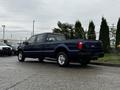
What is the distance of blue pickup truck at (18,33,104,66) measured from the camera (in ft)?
53.1

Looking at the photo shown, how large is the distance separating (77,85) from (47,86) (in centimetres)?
96

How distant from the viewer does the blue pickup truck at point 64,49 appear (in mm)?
16188

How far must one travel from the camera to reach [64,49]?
667 inches

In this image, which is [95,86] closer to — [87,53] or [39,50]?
[87,53]

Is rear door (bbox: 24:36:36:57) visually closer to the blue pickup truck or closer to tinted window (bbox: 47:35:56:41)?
the blue pickup truck

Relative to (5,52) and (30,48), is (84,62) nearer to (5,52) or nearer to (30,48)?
(30,48)

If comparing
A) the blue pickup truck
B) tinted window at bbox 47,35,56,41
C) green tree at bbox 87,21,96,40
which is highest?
green tree at bbox 87,21,96,40

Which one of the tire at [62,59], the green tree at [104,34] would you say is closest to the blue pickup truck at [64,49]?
the tire at [62,59]

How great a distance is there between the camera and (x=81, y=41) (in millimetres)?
16125

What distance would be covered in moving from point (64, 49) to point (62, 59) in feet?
1.79

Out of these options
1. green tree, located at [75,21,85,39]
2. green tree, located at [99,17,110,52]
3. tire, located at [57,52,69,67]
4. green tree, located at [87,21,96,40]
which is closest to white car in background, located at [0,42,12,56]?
green tree, located at [75,21,85,39]

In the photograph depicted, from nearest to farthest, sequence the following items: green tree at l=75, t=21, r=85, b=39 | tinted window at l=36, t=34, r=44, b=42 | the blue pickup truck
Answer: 1. the blue pickup truck
2. tinted window at l=36, t=34, r=44, b=42
3. green tree at l=75, t=21, r=85, b=39

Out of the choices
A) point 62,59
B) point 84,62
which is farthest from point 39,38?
point 84,62

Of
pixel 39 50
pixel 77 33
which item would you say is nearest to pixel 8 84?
pixel 39 50
